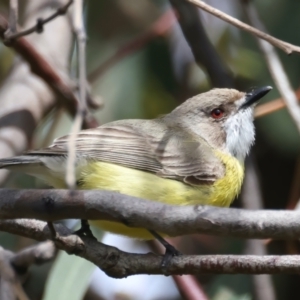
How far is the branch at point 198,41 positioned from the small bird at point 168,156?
0.15 m

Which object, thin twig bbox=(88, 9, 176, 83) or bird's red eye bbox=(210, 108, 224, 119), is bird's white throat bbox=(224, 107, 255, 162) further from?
thin twig bbox=(88, 9, 176, 83)

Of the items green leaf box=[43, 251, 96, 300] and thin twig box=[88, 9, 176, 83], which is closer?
green leaf box=[43, 251, 96, 300]

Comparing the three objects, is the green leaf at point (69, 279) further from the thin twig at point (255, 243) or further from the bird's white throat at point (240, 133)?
the bird's white throat at point (240, 133)

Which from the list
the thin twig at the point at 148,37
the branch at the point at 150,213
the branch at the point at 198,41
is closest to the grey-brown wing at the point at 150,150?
the branch at the point at 198,41

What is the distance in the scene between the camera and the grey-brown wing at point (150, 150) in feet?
10.4

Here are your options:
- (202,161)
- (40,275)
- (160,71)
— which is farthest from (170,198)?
(160,71)

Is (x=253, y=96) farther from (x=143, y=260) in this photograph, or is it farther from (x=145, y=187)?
(x=143, y=260)

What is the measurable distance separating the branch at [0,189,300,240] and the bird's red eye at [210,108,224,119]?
87.9 inches

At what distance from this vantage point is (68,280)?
325 cm

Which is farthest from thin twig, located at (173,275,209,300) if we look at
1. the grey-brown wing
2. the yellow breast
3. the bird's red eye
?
the bird's red eye

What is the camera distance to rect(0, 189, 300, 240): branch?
1586 mm

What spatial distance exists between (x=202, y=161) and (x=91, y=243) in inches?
52.8

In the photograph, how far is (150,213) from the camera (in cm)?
167

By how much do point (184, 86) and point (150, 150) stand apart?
1386 millimetres
